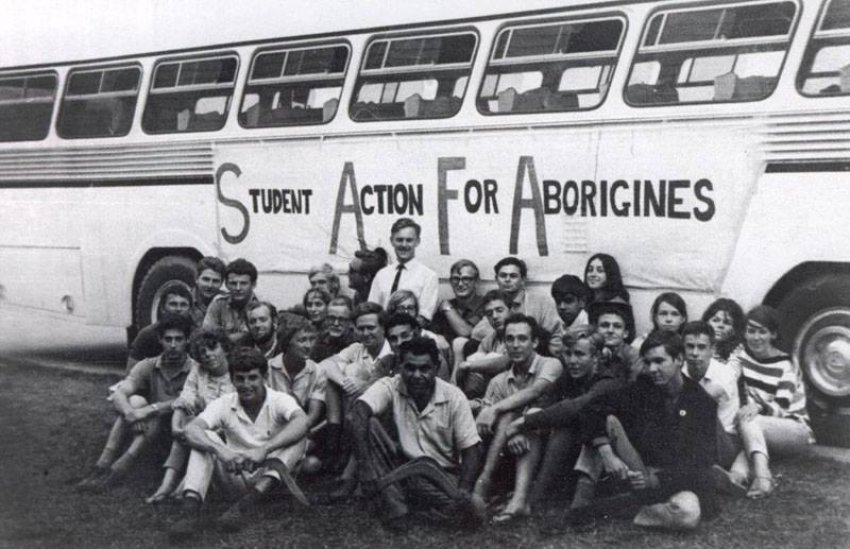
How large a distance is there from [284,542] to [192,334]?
5.01 ft

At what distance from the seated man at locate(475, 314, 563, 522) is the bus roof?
88.5 inches

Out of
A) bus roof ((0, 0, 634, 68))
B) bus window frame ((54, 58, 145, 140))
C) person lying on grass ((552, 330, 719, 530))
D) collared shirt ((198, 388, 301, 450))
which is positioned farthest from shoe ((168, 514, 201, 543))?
bus window frame ((54, 58, 145, 140))

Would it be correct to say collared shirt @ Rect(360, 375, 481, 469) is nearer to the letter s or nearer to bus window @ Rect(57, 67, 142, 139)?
the letter s

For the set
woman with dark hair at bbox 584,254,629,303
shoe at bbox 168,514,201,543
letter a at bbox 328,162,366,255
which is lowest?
shoe at bbox 168,514,201,543

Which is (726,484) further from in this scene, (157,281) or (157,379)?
(157,281)

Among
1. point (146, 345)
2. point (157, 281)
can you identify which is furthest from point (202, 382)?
point (157, 281)

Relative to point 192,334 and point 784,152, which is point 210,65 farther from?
point 784,152

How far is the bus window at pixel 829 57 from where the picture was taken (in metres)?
4.96

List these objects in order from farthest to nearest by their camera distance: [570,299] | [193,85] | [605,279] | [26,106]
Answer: [26,106] < [193,85] < [605,279] < [570,299]

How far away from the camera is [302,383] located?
5312 mm

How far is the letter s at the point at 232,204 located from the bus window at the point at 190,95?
12.7 inches

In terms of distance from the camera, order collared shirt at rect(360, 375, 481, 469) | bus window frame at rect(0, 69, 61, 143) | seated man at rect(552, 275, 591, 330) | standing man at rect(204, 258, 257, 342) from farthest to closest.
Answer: bus window frame at rect(0, 69, 61, 143)
standing man at rect(204, 258, 257, 342)
seated man at rect(552, 275, 591, 330)
collared shirt at rect(360, 375, 481, 469)

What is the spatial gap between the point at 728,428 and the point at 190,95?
493 centimetres

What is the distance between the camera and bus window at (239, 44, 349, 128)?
6.89 meters
